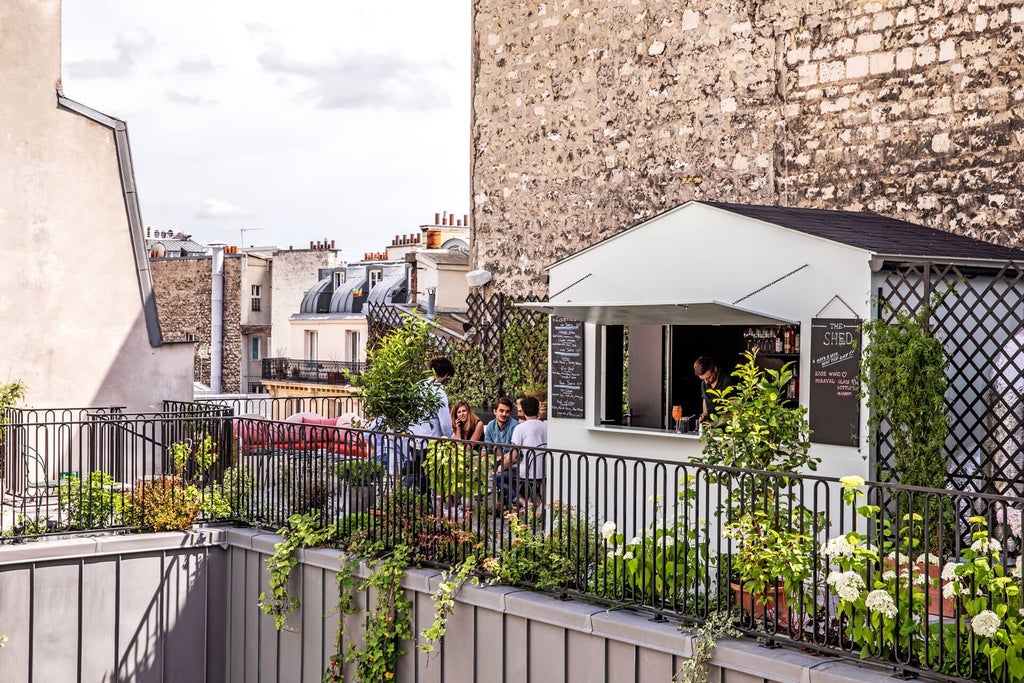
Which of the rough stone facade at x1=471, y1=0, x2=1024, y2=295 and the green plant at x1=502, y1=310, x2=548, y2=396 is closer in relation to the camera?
the rough stone facade at x1=471, y1=0, x2=1024, y2=295

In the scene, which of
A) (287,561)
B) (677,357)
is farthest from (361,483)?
(677,357)

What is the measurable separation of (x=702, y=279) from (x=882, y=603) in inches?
164

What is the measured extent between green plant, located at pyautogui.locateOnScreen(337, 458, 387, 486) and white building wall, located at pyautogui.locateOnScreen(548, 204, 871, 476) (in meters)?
1.90

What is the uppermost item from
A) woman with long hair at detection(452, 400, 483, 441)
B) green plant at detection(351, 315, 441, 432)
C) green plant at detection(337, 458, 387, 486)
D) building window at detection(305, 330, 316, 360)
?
building window at detection(305, 330, 316, 360)

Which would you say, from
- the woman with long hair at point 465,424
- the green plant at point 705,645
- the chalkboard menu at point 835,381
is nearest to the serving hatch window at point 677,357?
the woman with long hair at point 465,424

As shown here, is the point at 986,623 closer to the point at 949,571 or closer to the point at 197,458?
the point at 949,571

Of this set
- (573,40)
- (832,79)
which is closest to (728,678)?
(832,79)

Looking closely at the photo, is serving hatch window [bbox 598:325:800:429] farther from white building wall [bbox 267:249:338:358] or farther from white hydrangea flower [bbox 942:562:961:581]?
white building wall [bbox 267:249:338:358]

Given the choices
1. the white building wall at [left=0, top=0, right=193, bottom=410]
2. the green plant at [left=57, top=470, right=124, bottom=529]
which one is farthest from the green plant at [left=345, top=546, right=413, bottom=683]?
the white building wall at [left=0, top=0, right=193, bottom=410]

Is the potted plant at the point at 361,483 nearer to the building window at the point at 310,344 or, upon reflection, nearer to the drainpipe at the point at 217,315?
the drainpipe at the point at 217,315

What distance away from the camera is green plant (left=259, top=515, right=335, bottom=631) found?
9891 mm

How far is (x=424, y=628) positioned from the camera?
8.72 meters

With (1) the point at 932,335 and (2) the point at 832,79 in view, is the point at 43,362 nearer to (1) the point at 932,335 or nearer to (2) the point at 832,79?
(2) the point at 832,79

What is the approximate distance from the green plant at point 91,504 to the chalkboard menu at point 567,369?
3996 mm
